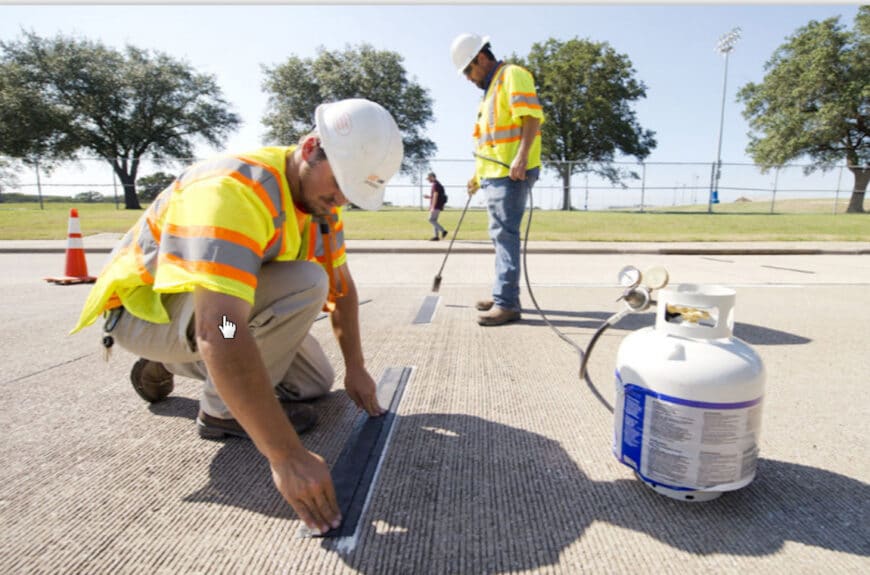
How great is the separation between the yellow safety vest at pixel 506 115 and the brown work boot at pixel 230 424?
2.46m

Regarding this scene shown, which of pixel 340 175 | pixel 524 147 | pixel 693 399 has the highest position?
pixel 524 147

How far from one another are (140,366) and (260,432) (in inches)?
51.1

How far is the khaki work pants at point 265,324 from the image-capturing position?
1758 mm

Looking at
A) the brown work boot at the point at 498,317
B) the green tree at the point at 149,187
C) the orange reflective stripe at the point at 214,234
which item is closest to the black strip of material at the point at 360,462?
the orange reflective stripe at the point at 214,234

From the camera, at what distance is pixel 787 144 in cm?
3331

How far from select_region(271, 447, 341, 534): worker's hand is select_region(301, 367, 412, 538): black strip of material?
2.4 inches

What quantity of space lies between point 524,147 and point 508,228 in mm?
586

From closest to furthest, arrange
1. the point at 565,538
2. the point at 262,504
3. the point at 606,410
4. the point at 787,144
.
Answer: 1. the point at 565,538
2. the point at 262,504
3. the point at 606,410
4. the point at 787,144

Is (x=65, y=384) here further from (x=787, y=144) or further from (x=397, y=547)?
(x=787, y=144)

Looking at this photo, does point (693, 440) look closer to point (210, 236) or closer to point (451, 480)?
point (451, 480)

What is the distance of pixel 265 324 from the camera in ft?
6.01

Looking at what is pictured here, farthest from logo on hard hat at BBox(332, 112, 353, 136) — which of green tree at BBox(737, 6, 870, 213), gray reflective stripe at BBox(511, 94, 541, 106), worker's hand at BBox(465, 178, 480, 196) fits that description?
green tree at BBox(737, 6, 870, 213)

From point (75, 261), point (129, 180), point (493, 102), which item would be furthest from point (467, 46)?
point (129, 180)

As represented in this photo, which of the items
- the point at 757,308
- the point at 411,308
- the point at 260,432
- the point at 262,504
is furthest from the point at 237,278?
the point at 757,308
